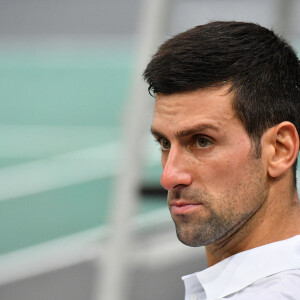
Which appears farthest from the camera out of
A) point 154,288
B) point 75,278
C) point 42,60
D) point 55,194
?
point 42,60

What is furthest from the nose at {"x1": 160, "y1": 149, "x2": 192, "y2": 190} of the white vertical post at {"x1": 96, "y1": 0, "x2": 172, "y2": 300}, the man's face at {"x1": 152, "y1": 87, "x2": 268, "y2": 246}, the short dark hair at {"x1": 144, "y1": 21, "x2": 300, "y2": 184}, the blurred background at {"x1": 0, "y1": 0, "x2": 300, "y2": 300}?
the white vertical post at {"x1": 96, "y1": 0, "x2": 172, "y2": 300}

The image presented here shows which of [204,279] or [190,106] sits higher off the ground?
[190,106]

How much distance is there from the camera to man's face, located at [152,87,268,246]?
4.15ft

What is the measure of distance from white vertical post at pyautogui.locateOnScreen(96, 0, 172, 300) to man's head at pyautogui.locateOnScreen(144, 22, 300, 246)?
5.95ft

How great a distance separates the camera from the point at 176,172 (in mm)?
1289

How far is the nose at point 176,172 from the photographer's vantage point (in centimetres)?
128

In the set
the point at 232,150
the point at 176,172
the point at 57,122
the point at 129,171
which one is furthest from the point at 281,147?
the point at 57,122

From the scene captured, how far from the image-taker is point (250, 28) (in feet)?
4.43

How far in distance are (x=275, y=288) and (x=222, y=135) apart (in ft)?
1.05

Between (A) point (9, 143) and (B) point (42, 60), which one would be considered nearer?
(A) point (9, 143)

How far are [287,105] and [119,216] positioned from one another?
1961 millimetres

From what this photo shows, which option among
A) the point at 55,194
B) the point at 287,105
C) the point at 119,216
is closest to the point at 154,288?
the point at 119,216

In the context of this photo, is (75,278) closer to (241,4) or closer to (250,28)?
(250,28)

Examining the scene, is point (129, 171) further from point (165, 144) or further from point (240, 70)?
point (240, 70)
